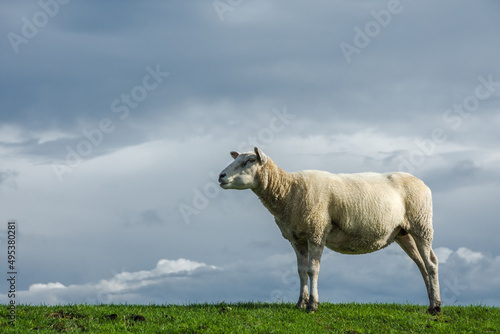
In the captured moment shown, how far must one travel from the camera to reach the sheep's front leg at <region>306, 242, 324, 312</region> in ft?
44.0

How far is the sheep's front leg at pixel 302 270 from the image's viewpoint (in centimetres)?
1392

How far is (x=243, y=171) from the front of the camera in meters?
Answer: 13.9

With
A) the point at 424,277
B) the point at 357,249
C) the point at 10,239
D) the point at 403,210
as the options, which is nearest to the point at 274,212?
the point at 357,249

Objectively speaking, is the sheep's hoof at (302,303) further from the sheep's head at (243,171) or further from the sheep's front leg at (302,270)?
the sheep's head at (243,171)

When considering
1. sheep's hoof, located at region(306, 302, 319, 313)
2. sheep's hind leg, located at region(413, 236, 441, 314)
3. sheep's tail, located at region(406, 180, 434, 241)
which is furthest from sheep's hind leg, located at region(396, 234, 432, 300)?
sheep's hoof, located at region(306, 302, 319, 313)

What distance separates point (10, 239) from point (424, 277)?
10.6 m

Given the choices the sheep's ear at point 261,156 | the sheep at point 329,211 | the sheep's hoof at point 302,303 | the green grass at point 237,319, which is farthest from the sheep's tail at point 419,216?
the sheep's ear at point 261,156

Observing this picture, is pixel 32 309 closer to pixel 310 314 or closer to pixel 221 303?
pixel 221 303

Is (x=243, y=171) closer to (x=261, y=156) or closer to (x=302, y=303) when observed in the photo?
(x=261, y=156)

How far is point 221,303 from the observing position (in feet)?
47.0

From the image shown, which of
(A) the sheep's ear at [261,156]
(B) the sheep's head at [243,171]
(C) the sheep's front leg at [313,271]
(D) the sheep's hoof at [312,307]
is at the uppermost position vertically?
(A) the sheep's ear at [261,156]

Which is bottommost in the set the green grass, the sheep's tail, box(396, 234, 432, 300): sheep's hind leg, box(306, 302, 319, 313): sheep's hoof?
the green grass

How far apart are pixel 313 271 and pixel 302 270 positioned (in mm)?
634

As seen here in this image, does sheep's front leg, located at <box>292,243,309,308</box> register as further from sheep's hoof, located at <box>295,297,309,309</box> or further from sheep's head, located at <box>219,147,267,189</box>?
sheep's head, located at <box>219,147,267,189</box>
